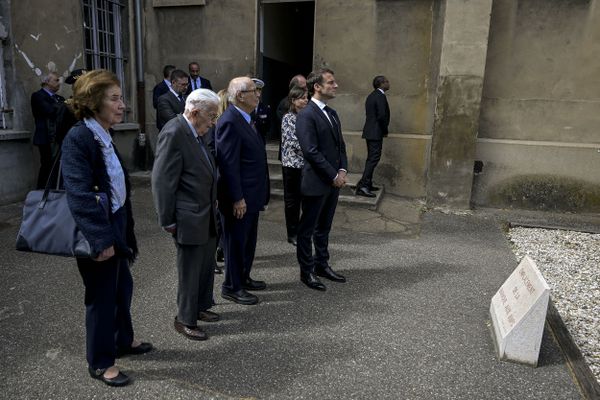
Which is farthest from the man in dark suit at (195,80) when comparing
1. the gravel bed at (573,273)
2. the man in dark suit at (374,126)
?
the gravel bed at (573,273)

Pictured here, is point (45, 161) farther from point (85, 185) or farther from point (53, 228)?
point (85, 185)

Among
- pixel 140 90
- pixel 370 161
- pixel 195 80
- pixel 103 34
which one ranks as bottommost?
pixel 370 161

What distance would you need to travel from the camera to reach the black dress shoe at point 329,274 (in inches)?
179

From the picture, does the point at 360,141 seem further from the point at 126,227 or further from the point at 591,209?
the point at 126,227

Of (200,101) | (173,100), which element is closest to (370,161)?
(173,100)

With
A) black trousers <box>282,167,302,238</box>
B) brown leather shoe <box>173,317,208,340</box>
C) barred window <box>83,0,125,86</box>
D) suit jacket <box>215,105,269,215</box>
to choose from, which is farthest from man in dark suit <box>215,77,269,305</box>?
barred window <box>83,0,125,86</box>

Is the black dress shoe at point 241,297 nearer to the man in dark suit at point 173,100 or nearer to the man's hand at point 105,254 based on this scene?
the man's hand at point 105,254

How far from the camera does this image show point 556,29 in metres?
7.42

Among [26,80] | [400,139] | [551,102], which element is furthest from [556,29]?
[26,80]

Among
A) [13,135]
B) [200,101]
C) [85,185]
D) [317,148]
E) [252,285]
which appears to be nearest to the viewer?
[85,185]

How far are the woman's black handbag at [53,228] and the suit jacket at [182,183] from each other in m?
0.52

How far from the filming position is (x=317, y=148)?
4.12m

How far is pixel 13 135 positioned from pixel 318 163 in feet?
16.5

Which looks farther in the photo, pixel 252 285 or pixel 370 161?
pixel 370 161
